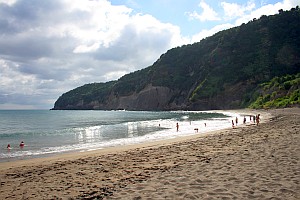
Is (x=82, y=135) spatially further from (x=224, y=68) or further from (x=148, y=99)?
(x=148, y=99)

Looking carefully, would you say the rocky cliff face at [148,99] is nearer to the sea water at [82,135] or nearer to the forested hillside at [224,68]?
the forested hillside at [224,68]

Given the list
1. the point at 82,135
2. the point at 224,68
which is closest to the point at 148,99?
the point at 224,68

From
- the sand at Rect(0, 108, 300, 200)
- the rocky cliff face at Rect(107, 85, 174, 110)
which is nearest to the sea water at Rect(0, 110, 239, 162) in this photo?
the sand at Rect(0, 108, 300, 200)

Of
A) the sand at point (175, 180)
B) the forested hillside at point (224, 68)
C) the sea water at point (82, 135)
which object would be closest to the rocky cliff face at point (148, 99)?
the forested hillside at point (224, 68)

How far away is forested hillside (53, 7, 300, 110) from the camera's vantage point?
10581cm

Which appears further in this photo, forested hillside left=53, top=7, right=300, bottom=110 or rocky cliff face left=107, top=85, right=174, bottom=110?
rocky cliff face left=107, top=85, right=174, bottom=110

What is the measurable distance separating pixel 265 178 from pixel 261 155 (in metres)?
3.30

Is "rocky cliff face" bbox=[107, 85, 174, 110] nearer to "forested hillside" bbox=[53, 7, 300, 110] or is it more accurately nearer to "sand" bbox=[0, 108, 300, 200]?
"forested hillside" bbox=[53, 7, 300, 110]

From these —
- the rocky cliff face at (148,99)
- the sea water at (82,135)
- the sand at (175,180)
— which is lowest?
the sea water at (82,135)

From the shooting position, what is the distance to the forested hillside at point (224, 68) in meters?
106

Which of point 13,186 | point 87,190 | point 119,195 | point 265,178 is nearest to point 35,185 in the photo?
point 13,186

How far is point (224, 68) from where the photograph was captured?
11975cm

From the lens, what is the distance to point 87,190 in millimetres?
7430

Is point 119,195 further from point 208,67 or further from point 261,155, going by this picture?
point 208,67
